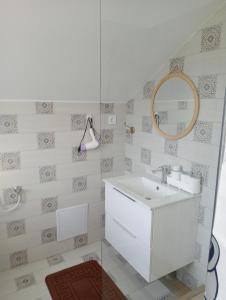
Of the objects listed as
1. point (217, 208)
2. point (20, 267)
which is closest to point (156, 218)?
point (217, 208)

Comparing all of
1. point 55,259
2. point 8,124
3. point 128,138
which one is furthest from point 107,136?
point 55,259

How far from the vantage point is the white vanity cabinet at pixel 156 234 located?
5.40 ft

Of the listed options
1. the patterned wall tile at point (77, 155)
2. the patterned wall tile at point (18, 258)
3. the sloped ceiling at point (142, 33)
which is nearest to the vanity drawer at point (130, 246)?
the patterned wall tile at point (77, 155)

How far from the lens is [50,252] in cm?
238

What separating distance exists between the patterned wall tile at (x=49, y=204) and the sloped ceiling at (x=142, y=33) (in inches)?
44.2

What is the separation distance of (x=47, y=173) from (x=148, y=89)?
3.92ft

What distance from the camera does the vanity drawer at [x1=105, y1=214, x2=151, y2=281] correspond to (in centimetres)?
170

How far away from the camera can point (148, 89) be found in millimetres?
2125

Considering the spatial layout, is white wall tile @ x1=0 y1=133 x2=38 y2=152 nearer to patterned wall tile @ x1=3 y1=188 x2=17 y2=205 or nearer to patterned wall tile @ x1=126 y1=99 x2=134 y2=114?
patterned wall tile @ x1=3 y1=188 x2=17 y2=205

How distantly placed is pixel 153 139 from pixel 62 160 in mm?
869

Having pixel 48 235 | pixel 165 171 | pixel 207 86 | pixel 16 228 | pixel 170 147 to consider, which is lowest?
pixel 48 235

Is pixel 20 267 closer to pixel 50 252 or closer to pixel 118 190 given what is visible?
pixel 50 252

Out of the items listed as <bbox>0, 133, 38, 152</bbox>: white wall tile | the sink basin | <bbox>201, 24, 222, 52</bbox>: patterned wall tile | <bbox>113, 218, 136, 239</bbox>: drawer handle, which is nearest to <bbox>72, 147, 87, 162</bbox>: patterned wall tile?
<bbox>0, 133, 38, 152</bbox>: white wall tile

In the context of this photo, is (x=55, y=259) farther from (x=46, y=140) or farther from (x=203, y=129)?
(x=203, y=129)
